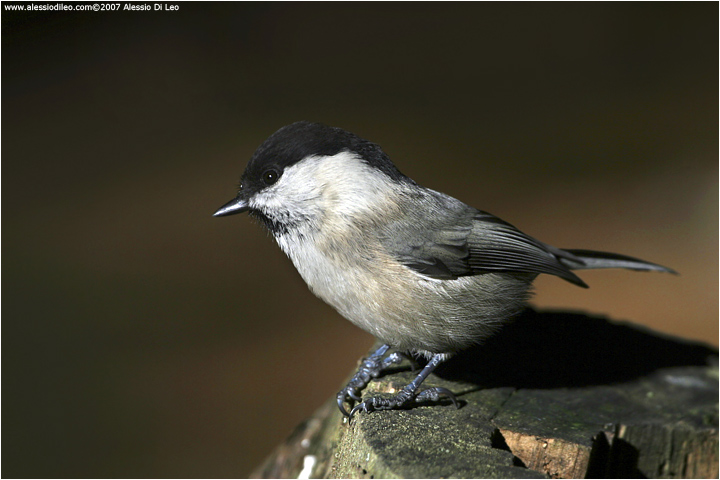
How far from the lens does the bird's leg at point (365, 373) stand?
1638 mm

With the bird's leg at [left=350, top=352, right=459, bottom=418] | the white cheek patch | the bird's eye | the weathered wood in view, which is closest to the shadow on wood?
the weathered wood

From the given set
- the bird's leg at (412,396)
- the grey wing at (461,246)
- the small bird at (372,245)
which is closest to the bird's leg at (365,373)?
the small bird at (372,245)

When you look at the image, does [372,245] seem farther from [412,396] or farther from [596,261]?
[596,261]

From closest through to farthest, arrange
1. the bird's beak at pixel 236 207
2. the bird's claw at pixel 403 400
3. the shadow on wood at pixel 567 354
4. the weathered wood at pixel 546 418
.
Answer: the weathered wood at pixel 546 418 → the bird's claw at pixel 403 400 → the bird's beak at pixel 236 207 → the shadow on wood at pixel 567 354

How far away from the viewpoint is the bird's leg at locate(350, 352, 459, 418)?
1462 mm

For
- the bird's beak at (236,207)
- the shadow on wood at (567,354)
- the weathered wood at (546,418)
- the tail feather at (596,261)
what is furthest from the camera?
the tail feather at (596,261)

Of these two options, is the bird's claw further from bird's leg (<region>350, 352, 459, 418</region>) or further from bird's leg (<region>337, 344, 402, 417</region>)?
bird's leg (<region>337, 344, 402, 417</region>)

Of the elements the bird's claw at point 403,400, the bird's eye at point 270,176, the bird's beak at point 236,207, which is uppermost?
the bird's eye at point 270,176

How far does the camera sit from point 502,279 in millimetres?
1690

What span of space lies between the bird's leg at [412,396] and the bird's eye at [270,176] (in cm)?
61

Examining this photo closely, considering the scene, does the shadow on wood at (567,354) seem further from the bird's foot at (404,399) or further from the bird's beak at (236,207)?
the bird's beak at (236,207)

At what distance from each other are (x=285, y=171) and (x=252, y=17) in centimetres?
470

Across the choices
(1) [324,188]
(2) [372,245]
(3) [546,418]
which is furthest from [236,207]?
(3) [546,418]

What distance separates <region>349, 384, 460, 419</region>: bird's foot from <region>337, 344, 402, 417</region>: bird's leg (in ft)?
0.43
